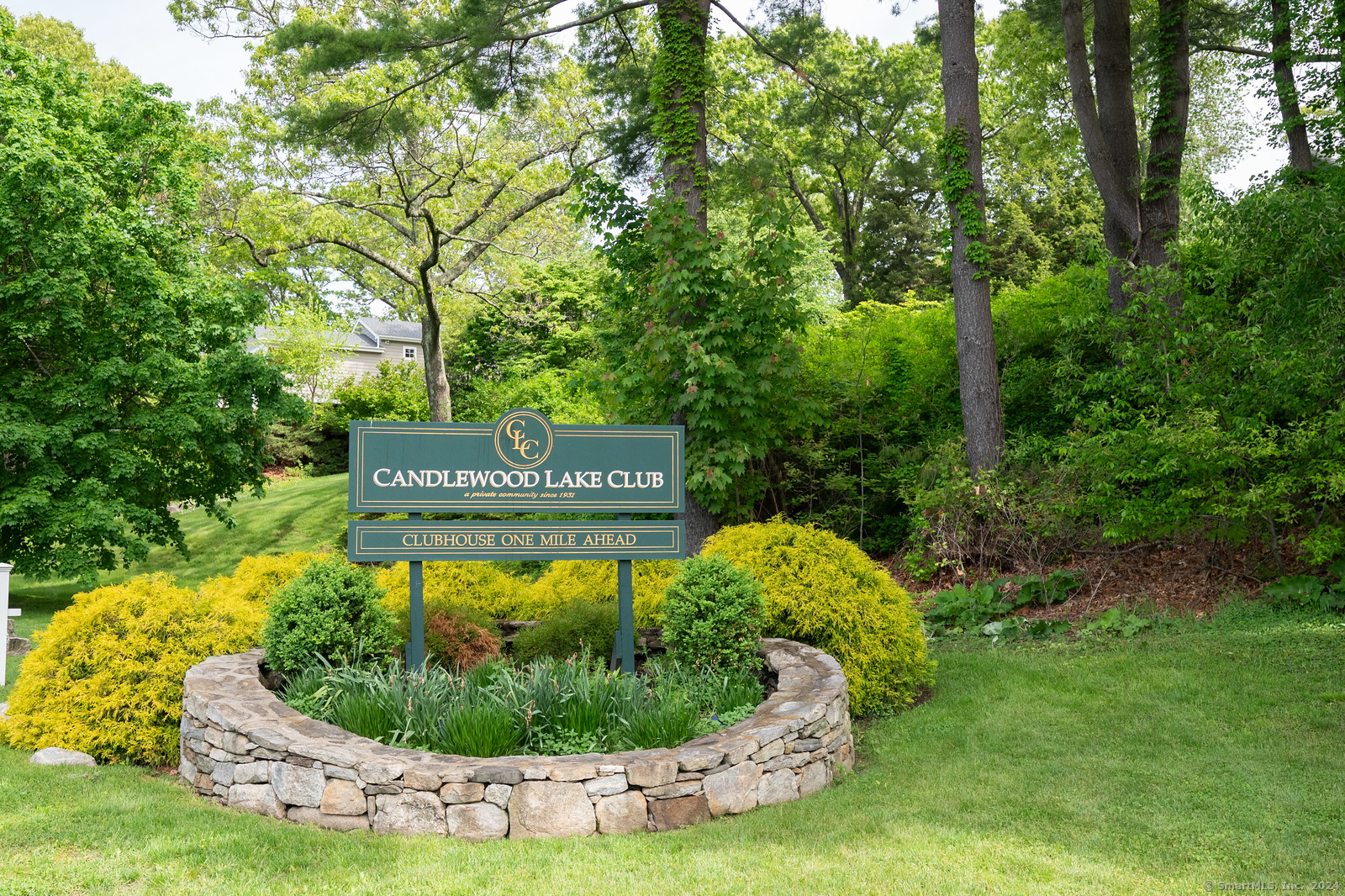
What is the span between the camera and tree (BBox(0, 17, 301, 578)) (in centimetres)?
1171

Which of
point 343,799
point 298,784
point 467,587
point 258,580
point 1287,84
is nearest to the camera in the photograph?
point 343,799

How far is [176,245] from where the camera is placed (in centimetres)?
1339

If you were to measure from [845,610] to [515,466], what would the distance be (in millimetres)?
2600

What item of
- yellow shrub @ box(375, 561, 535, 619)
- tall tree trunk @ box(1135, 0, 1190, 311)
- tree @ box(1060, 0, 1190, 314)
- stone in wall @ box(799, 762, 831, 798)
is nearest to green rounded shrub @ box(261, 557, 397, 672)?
yellow shrub @ box(375, 561, 535, 619)

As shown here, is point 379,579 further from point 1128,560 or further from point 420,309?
point 420,309

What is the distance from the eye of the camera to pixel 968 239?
32.7 ft

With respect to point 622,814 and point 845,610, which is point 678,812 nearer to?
point 622,814

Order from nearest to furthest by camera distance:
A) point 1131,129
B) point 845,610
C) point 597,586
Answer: point 845,610 → point 597,586 → point 1131,129

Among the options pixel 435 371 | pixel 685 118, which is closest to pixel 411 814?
pixel 685 118

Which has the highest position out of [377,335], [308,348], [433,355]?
[377,335]

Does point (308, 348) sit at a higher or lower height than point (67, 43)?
lower

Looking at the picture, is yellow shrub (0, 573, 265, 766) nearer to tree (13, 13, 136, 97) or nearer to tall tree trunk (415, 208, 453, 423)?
tall tree trunk (415, 208, 453, 423)

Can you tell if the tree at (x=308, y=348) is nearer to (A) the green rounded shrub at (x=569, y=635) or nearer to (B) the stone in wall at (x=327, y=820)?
(A) the green rounded shrub at (x=569, y=635)

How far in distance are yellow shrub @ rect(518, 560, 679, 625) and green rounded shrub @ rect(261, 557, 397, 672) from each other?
1.53 metres
